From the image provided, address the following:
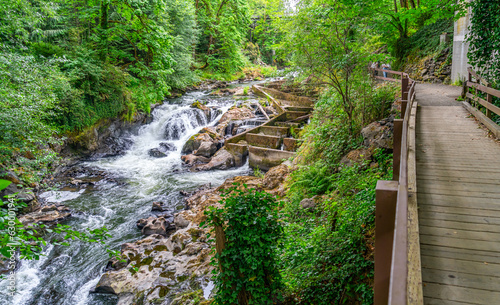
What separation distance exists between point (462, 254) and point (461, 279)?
45 cm

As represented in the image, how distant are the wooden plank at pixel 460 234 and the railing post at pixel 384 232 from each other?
4.35 feet

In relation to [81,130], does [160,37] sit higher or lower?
higher

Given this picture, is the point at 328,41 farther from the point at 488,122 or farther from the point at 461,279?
the point at 461,279

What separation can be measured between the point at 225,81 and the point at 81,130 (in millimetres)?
21090

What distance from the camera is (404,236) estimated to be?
2014mm

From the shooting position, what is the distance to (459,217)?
12.3 ft

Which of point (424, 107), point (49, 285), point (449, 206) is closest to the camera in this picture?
point (449, 206)

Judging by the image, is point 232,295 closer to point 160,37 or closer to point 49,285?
point 49,285

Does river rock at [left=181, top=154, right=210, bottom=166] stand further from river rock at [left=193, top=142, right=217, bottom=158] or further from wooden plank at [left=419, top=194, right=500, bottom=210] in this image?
wooden plank at [left=419, top=194, right=500, bottom=210]

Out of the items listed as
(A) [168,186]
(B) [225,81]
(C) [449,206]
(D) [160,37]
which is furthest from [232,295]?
(B) [225,81]

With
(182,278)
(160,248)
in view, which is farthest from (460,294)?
(160,248)

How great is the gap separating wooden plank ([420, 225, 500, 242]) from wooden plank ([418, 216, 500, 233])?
0.07 meters

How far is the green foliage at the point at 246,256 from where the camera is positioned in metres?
4.22

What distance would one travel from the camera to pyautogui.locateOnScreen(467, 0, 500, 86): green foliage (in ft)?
28.1
